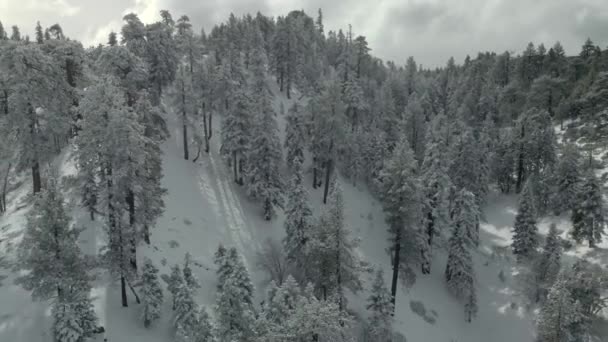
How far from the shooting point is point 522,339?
37.8 meters

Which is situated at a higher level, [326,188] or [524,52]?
[524,52]

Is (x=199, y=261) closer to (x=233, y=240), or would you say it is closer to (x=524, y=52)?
(x=233, y=240)

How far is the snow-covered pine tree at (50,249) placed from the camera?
20.8 m

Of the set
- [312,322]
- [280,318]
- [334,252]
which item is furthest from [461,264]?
[312,322]

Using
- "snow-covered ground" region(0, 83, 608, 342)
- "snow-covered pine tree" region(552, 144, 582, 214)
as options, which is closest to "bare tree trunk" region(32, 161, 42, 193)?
"snow-covered ground" region(0, 83, 608, 342)

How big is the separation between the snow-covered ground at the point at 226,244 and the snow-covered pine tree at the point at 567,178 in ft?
7.07

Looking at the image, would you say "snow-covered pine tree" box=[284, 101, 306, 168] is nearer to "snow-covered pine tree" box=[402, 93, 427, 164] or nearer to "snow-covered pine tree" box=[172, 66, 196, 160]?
"snow-covered pine tree" box=[172, 66, 196, 160]

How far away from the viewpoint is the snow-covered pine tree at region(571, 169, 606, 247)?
41.4 m

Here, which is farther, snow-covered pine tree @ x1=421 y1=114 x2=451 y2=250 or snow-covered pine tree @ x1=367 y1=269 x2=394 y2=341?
snow-covered pine tree @ x1=421 y1=114 x2=451 y2=250

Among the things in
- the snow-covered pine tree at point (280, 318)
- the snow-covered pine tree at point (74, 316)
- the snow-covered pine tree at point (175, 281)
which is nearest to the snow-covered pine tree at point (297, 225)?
the snow-covered pine tree at point (280, 318)

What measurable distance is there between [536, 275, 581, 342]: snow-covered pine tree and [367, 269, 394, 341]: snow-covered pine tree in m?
10.6

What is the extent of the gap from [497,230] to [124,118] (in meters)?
46.4

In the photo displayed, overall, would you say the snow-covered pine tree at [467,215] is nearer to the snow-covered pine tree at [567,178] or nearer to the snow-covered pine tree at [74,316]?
the snow-covered pine tree at [567,178]

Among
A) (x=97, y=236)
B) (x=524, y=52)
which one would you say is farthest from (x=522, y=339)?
(x=524, y=52)
